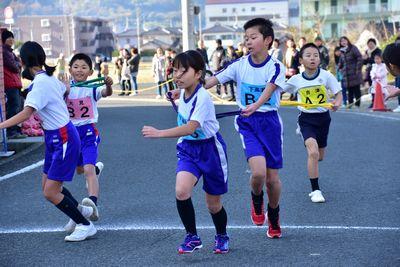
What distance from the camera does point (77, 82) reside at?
798cm

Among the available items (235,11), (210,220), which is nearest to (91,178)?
(210,220)

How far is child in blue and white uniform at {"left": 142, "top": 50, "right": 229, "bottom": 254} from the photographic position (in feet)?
20.2

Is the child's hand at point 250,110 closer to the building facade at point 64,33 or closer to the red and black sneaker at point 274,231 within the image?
the red and black sneaker at point 274,231

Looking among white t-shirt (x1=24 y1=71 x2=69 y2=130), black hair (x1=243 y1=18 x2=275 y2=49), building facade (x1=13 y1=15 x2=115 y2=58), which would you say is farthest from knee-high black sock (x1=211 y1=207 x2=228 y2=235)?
building facade (x1=13 y1=15 x2=115 y2=58)

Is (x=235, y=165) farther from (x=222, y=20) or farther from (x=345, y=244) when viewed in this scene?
(x=222, y=20)

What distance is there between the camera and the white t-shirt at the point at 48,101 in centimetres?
660

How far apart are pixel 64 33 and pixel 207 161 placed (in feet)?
363

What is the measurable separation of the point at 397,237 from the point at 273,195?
3.64 ft

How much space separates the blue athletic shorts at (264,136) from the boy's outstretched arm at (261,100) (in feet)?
0.70

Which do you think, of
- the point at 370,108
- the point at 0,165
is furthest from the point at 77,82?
the point at 370,108

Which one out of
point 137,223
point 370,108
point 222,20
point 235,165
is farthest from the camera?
point 222,20

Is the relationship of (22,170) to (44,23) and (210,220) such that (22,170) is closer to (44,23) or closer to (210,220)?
(210,220)

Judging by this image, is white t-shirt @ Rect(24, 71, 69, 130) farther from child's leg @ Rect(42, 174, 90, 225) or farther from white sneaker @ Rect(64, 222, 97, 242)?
white sneaker @ Rect(64, 222, 97, 242)

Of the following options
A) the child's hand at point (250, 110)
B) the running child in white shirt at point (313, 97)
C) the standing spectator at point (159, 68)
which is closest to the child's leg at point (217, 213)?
the child's hand at point (250, 110)
